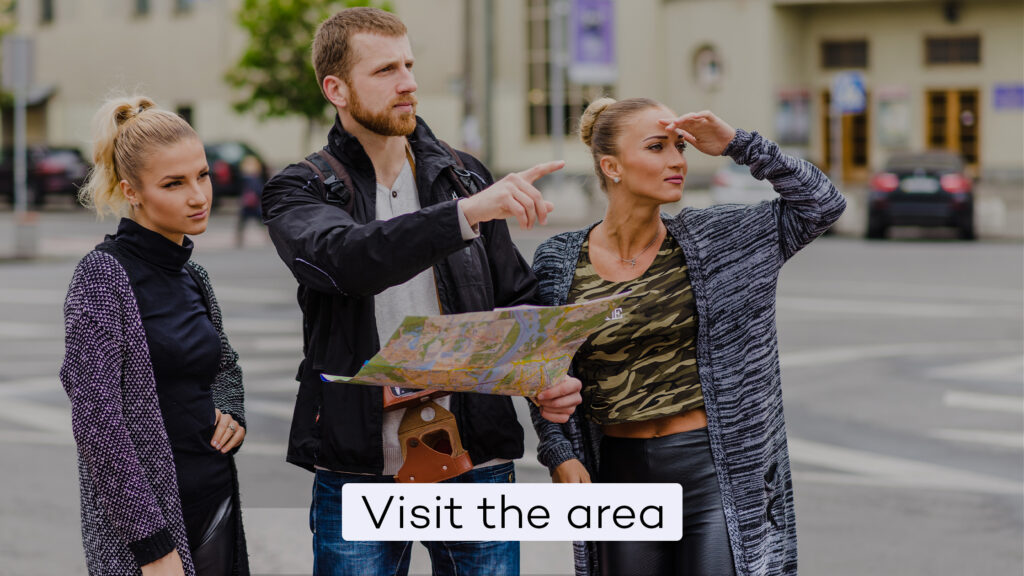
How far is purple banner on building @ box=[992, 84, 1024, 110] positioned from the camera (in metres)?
35.5

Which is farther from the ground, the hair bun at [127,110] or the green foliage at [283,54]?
the green foliage at [283,54]

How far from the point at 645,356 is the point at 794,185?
562mm

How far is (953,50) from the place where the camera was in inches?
1438

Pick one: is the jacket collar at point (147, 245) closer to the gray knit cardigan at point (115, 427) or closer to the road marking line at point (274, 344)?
the gray knit cardigan at point (115, 427)

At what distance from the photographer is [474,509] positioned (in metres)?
2.88

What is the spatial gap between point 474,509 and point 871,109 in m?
36.3

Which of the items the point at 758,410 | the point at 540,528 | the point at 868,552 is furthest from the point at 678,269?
the point at 868,552

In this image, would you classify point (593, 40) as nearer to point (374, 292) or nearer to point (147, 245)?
point (147, 245)

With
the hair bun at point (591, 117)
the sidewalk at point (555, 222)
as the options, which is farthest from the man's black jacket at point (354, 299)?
the sidewalk at point (555, 222)

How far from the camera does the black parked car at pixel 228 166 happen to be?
107 feet

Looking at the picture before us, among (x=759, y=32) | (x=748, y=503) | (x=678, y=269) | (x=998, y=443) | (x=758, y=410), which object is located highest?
(x=759, y=32)

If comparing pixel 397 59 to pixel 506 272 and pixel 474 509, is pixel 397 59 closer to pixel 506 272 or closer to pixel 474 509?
pixel 506 272

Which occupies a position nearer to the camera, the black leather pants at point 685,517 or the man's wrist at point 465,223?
the man's wrist at point 465,223

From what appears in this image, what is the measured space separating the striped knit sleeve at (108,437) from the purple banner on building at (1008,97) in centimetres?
3583
